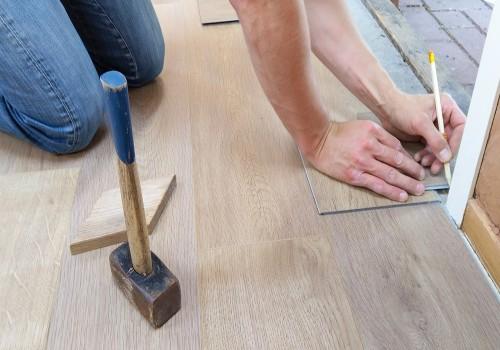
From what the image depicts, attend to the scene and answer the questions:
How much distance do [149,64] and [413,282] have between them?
92 cm

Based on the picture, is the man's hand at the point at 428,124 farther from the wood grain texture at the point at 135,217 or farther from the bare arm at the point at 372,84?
the wood grain texture at the point at 135,217

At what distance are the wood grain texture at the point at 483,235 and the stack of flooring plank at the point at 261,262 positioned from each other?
26 millimetres

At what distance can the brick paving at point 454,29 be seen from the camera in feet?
6.43

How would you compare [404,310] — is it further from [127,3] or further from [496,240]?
[127,3]

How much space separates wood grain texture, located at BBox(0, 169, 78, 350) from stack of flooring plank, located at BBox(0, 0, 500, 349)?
0.02m

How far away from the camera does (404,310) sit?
35.9 inches

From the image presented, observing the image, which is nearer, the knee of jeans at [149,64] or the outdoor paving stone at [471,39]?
the knee of jeans at [149,64]

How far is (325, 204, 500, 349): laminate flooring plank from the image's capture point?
0.88 m

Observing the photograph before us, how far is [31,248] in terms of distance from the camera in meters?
1.05

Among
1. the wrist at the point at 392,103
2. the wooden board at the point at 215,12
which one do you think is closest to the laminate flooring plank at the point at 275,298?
the wrist at the point at 392,103

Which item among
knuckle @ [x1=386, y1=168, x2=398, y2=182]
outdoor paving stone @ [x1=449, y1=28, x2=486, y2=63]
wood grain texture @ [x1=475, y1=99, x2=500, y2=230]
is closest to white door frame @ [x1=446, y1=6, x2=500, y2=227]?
wood grain texture @ [x1=475, y1=99, x2=500, y2=230]

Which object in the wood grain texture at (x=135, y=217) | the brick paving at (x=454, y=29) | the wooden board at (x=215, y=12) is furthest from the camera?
the brick paving at (x=454, y=29)

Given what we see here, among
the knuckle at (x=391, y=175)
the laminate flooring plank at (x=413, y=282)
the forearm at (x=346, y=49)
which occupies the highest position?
the forearm at (x=346, y=49)

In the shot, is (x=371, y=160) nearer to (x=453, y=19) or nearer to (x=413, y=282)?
(x=413, y=282)
